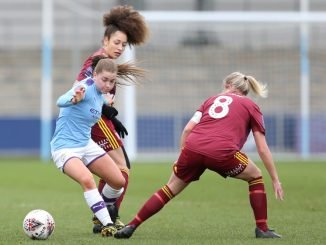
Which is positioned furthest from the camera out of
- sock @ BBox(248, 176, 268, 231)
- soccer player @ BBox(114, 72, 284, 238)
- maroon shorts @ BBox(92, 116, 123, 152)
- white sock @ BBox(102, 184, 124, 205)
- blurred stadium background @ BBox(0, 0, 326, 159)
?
blurred stadium background @ BBox(0, 0, 326, 159)

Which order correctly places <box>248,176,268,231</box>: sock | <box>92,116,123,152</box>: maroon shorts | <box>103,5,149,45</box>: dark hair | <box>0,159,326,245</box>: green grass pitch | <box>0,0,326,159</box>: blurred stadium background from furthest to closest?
<box>0,0,326,159</box>: blurred stadium background
<box>103,5,149,45</box>: dark hair
<box>92,116,123,152</box>: maroon shorts
<box>0,159,326,245</box>: green grass pitch
<box>248,176,268,231</box>: sock

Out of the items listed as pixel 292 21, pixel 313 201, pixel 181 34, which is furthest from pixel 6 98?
pixel 313 201

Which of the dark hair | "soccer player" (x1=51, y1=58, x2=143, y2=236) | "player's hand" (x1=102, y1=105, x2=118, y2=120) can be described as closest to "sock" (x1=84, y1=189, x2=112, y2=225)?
"soccer player" (x1=51, y1=58, x2=143, y2=236)

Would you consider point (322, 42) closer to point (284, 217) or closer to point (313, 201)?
point (313, 201)

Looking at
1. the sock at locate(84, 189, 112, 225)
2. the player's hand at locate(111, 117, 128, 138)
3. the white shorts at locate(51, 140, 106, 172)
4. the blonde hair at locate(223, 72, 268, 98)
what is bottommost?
the sock at locate(84, 189, 112, 225)

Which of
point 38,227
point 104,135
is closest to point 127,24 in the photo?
point 104,135

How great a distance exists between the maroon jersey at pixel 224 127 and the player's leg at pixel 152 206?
0.37 m

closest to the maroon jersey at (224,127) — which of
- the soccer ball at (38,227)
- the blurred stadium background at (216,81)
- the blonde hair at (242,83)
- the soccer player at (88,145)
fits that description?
the blonde hair at (242,83)

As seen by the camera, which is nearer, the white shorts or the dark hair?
the white shorts

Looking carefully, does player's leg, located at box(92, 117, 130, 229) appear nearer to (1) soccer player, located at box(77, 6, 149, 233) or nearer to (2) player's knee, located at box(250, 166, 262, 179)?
(1) soccer player, located at box(77, 6, 149, 233)

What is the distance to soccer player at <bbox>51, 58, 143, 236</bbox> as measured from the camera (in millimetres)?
8086

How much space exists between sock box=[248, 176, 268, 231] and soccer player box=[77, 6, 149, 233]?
53.8 inches

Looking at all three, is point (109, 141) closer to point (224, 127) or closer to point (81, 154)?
point (81, 154)

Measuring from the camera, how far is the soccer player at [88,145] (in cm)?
809
